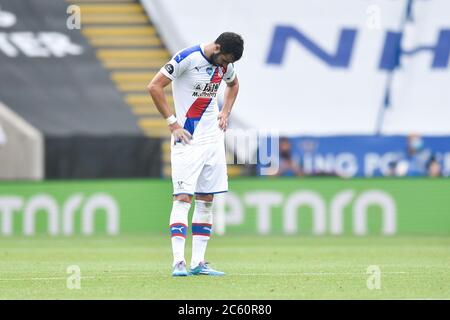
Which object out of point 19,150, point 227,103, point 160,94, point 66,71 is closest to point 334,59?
point 66,71

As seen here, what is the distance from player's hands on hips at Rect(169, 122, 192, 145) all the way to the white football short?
0.05 meters

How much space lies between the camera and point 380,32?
25234 mm

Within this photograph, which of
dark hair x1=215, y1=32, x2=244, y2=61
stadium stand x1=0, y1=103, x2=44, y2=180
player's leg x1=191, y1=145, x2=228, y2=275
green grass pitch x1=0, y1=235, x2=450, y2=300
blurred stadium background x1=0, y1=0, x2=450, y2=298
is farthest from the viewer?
stadium stand x1=0, y1=103, x2=44, y2=180

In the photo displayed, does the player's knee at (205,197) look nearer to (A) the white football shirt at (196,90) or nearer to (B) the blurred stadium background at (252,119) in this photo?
(A) the white football shirt at (196,90)

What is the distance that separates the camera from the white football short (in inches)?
408

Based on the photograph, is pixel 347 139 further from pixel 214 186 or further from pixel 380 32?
pixel 214 186

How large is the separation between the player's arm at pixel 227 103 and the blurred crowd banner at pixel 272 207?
911 cm

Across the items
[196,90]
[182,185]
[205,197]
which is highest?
[196,90]

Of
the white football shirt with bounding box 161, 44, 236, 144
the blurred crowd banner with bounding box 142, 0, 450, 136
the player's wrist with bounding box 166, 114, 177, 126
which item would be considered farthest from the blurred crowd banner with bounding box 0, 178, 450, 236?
the player's wrist with bounding box 166, 114, 177, 126

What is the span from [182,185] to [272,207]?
965 centimetres

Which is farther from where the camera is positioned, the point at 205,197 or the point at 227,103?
the point at 227,103

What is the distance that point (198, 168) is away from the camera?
411 inches

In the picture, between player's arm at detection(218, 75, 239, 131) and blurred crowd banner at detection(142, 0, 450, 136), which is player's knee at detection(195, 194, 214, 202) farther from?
blurred crowd banner at detection(142, 0, 450, 136)

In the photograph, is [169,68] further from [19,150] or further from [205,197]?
[19,150]
